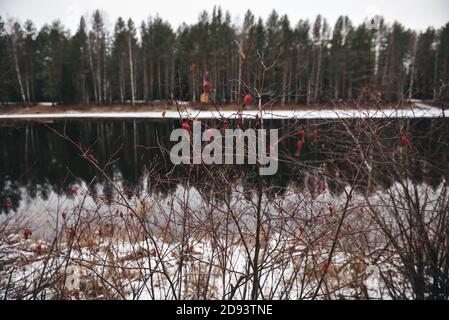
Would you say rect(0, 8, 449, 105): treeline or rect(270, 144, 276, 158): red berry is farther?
rect(0, 8, 449, 105): treeline

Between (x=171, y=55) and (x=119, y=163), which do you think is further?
(x=171, y=55)

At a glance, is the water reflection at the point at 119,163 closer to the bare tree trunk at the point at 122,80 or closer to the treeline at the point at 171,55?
the bare tree trunk at the point at 122,80

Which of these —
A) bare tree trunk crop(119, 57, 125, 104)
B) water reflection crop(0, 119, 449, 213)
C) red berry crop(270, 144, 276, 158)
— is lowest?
water reflection crop(0, 119, 449, 213)

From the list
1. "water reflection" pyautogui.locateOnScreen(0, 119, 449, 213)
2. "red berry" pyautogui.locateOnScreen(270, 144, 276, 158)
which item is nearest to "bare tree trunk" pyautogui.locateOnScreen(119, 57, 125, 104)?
"water reflection" pyautogui.locateOnScreen(0, 119, 449, 213)

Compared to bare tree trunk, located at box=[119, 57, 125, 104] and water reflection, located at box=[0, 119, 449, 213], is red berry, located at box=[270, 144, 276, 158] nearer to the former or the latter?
water reflection, located at box=[0, 119, 449, 213]

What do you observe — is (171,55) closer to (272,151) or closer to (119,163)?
(119,163)

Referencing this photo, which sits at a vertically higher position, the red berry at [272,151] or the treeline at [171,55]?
the treeline at [171,55]

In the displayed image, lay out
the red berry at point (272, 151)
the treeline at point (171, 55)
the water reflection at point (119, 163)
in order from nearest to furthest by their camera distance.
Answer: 1. the red berry at point (272, 151)
2. the water reflection at point (119, 163)
3. the treeline at point (171, 55)

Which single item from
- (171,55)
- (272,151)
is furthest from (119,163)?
(171,55)

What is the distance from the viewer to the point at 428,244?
7.53 ft

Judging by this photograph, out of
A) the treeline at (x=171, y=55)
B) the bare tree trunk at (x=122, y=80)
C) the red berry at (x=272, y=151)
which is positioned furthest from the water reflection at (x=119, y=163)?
the treeline at (x=171, y=55)

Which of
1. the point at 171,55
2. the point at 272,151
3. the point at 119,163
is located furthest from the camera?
the point at 171,55

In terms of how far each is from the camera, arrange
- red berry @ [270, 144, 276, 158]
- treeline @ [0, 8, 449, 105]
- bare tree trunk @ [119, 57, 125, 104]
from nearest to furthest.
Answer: red berry @ [270, 144, 276, 158] < bare tree trunk @ [119, 57, 125, 104] < treeline @ [0, 8, 449, 105]

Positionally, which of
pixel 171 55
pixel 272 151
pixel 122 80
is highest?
pixel 171 55
